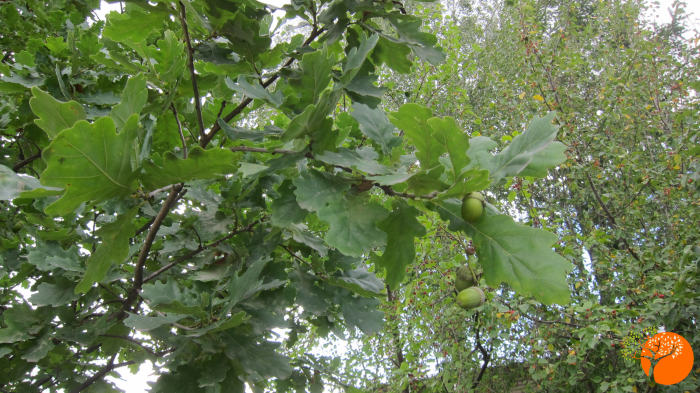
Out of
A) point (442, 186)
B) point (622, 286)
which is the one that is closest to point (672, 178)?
point (622, 286)

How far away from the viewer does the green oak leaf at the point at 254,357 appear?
133 centimetres

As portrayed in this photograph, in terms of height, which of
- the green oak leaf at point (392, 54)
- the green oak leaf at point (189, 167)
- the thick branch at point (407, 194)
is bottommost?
the green oak leaf at point (189, 167)

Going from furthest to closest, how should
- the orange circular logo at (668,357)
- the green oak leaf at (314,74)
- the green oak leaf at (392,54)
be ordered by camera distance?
1. the orange circular logo at (668,357)
2. the green oak leaf at (392,54)
3. the green oak leaf at (314,74)

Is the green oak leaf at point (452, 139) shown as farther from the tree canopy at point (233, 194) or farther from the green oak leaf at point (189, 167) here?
the green oak leaf at point (189, 167)

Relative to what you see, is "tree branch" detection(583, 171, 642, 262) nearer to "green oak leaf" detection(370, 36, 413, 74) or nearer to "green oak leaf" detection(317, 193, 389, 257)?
"green oak leaf" detection(370, 36, 413, 74)

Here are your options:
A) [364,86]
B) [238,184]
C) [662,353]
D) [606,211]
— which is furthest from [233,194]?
[606,211]

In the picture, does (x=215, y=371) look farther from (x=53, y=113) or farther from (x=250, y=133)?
(x=53, y=113)

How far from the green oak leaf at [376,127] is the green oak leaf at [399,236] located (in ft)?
0.59

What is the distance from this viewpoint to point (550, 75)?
16.5 ft

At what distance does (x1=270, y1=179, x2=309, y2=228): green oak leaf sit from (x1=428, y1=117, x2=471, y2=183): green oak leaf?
38cm

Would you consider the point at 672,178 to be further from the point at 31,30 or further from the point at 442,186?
the point at 31,30

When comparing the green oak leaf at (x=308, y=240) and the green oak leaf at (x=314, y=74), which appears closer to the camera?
the green oak leaf at (x=314, y=74)

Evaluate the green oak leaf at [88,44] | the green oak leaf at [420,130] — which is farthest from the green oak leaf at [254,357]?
the green oak leaf at [88,44]

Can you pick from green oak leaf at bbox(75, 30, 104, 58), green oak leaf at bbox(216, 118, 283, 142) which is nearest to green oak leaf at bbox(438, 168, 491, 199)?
green oak leaf at bbox(216, 118, 283, 142)
